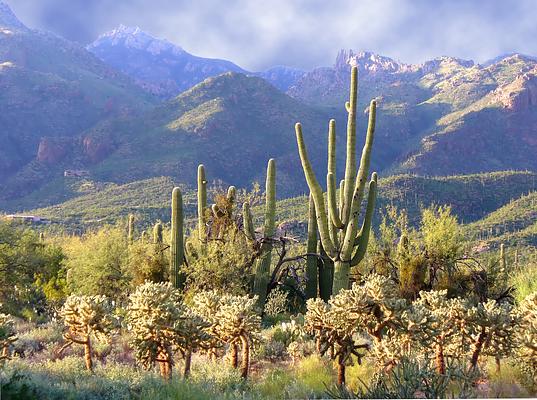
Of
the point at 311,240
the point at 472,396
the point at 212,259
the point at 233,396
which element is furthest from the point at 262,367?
the point at 311,240

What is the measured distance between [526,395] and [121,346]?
23.7ft

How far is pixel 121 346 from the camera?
10109mm

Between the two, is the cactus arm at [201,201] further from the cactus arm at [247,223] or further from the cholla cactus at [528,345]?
the cholla cactus at [528,345]

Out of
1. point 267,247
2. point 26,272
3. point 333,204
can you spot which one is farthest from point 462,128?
point 333,204

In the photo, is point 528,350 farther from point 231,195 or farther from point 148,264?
point 148,264

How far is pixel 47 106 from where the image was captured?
10881cm

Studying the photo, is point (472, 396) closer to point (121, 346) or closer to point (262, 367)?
point (262, 367)

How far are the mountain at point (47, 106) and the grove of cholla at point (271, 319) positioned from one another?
74.7 metres

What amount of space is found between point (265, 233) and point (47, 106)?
354ft

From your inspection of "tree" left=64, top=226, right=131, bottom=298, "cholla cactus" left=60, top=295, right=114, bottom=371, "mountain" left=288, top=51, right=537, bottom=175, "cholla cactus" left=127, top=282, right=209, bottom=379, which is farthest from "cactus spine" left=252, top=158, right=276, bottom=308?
"mountain" left=288, top=51, right=537, bottom=175

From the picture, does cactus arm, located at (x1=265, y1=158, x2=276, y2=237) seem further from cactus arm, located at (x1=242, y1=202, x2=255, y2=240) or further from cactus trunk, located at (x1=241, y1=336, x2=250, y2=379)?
cactus trunk, located at (x1=241, y1=336, x2=250, y2=379)

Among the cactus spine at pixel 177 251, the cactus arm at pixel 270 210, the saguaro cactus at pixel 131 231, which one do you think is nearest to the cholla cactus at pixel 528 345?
the cactus arm at pixel 270 210

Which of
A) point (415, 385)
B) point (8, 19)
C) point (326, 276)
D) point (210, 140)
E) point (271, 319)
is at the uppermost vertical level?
point (8, 19)

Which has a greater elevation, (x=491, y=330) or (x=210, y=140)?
(x=210, y=140)
